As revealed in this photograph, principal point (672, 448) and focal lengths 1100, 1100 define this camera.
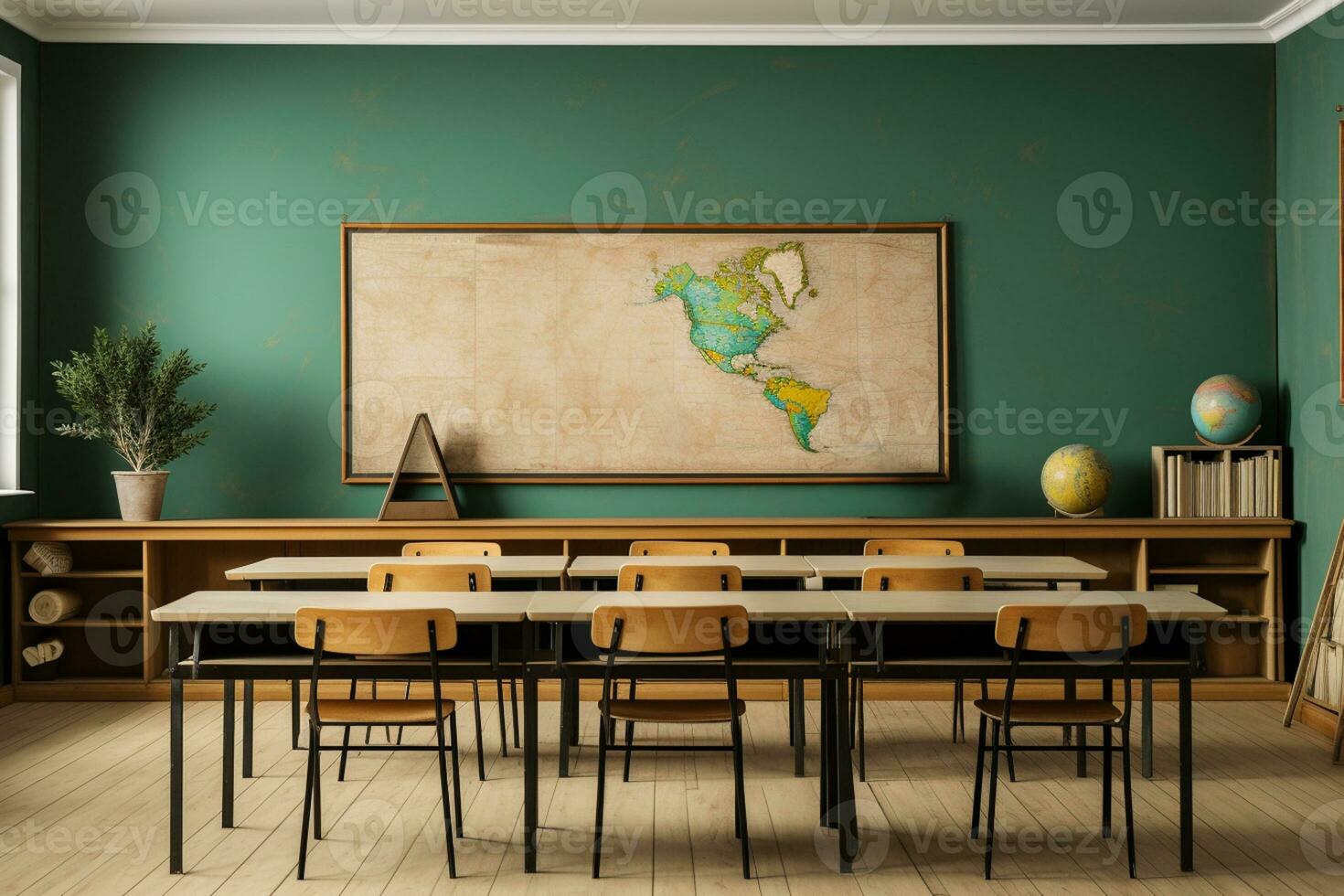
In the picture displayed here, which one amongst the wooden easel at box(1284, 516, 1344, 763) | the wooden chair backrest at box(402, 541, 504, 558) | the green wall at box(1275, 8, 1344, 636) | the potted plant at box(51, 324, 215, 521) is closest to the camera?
the wooden easel at box(1284, 516, 1344, 763)

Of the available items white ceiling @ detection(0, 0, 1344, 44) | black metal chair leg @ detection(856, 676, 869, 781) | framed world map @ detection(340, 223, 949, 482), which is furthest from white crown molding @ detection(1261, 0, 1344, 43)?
black metal chair leg @ detection(856, 676, 869, 781)

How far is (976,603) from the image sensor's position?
355 cm

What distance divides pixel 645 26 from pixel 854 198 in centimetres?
146

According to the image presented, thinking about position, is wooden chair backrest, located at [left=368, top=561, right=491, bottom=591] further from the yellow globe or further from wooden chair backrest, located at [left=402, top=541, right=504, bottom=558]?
the yellow globe

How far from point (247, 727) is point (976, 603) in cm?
266

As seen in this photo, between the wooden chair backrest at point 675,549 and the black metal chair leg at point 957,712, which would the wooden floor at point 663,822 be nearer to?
the black metal chair leg at point 957,712

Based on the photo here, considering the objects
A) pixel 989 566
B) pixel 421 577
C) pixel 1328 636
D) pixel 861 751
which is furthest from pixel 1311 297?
pixel 421 577

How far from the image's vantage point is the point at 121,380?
5.38 m

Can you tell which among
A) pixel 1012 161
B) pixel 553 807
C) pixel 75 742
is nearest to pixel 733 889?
pixel 553 807

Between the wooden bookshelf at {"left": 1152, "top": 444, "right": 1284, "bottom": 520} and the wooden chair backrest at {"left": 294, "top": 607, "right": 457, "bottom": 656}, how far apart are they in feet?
13.1

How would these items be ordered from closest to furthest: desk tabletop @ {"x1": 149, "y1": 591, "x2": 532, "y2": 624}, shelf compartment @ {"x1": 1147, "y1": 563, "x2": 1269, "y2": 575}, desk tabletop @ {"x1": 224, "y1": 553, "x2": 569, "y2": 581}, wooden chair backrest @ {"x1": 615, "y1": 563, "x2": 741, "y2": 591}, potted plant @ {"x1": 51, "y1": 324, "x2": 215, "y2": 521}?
1. desk tabletop @ {"x1": 149, "y1": 591, "x2": 532, "y2": 624}
2. wooden chair backrest @ {"x1": 615, "y1": 563, "x2": 741, "y2": 591}
3. desk tabletop @ {"x1": 224, "y1": 553, "x2": 569, "y2": 581}
4. potted plant @ {"x1": 51, "y1": 324, "x2": 215, "y2": 521}
5. shelf compartment @ {"x1": 1147, "y1": 563, "x2": 1269, "y2": 575}

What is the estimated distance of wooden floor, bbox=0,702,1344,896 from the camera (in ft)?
10.5

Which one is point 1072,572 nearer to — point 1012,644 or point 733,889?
point 1012,644

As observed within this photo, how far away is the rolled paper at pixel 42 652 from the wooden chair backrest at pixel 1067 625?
4.68m
